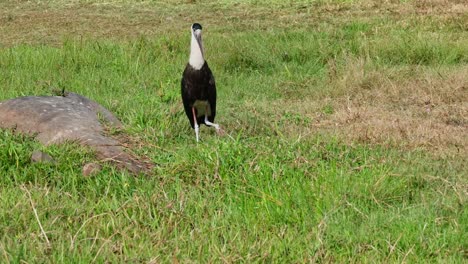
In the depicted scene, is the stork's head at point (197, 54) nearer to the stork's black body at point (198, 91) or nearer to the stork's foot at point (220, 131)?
the stork's black body at point (198, 91)

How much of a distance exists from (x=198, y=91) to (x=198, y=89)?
14 mm

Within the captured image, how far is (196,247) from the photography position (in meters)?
2.80

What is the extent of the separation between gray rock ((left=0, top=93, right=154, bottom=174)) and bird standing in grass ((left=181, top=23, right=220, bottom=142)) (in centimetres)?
55

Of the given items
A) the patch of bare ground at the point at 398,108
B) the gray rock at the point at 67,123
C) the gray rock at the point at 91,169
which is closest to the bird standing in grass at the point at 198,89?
the gray rock at the point at 67,123

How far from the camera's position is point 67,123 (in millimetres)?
4309

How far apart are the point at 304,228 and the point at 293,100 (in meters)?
3.61

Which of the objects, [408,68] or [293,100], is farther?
[408,68]

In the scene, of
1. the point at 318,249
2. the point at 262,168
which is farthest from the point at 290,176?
the point at 318,249

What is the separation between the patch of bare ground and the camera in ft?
16.0

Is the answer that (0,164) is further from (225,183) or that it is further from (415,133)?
(415,133)

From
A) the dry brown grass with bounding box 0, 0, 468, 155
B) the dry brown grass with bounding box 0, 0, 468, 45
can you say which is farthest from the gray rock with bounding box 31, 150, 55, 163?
the dry brown grass with bounding box 0, 0, 468, 45

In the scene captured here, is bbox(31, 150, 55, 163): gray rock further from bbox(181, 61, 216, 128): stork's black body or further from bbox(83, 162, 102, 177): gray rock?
bbox(181, 61, 216, 128): stork's black body

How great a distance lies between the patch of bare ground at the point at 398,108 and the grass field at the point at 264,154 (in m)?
0.02

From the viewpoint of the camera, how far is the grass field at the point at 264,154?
9.32 feet
